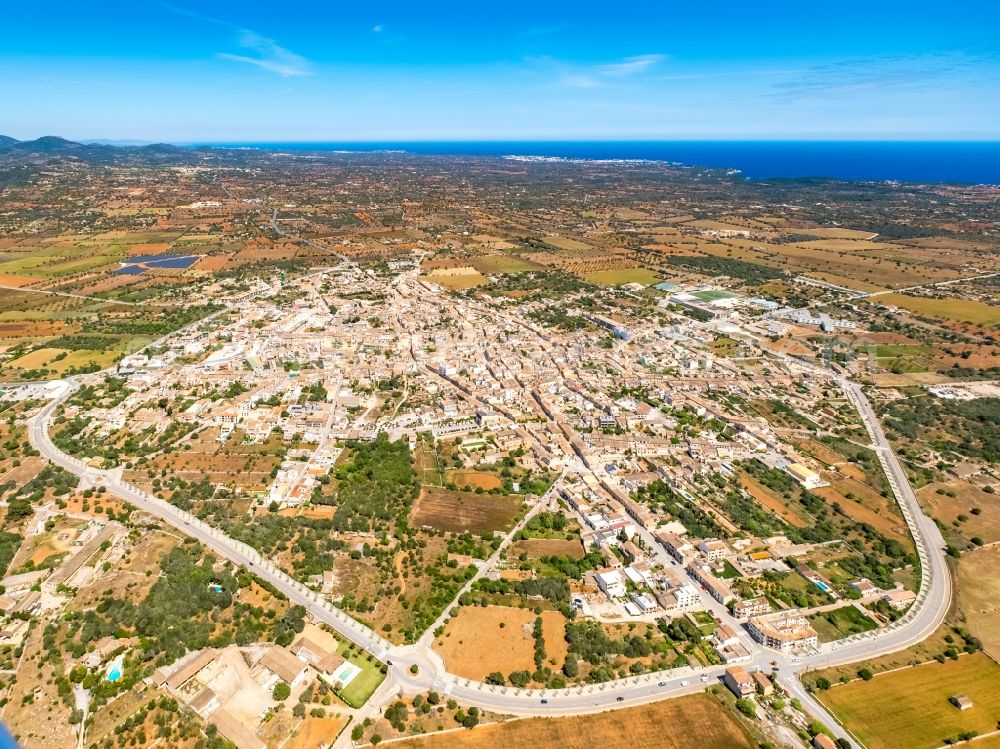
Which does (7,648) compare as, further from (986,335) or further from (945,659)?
(986,335)

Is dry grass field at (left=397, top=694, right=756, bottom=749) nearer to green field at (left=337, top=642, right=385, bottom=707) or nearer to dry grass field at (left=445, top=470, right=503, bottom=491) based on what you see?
green field at (left=337, top=642, right=385, bottom=707)

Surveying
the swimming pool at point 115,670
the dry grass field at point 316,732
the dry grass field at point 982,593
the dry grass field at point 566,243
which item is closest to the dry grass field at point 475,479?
the dry grass field at point 316,732

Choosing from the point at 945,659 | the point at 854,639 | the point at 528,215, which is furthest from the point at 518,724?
the point at 528,215

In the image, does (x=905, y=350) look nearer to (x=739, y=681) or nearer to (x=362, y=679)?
(x=739, y=681)

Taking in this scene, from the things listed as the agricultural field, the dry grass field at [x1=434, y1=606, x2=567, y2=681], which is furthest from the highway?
the agricultural field

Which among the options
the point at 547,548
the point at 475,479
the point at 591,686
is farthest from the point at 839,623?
the point at 475,479

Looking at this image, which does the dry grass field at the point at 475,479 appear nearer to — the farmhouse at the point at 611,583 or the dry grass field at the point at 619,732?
the farmhouse at the point at 611,583
